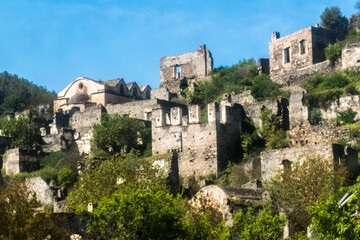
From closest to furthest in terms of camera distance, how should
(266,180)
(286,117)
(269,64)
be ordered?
(266,180) < (286,117) < (269,64)

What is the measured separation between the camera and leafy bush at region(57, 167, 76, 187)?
44.6 metres

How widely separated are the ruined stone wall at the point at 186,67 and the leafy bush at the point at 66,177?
16.4 meters

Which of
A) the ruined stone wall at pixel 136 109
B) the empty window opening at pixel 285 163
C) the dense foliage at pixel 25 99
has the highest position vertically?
the dense foliage at pixel 25 99

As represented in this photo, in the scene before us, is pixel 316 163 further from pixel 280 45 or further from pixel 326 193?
pixel 280 45

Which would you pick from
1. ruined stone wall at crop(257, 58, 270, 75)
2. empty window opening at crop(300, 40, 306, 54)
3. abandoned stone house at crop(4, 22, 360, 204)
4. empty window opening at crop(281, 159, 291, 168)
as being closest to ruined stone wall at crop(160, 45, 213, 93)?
abandoned stone house at crop(4, 22, 360, 204)

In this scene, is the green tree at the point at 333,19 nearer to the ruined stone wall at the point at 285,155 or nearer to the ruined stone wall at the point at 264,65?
the ruined stone wall at the point at 264,65

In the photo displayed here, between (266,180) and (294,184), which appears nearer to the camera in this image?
(294,184)

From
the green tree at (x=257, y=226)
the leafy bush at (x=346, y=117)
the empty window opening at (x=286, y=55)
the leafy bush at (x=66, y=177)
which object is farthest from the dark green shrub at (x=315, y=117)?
the leafy bush at (x=66, y=177)

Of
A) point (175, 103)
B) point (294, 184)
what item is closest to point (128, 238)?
point (294, 184)

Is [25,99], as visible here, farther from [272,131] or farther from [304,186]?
[304,186]

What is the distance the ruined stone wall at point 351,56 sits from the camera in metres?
49.1

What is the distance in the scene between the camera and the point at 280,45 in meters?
56.0

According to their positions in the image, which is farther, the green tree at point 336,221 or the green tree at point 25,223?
the green tree at point 25,223

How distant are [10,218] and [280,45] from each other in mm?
32667
